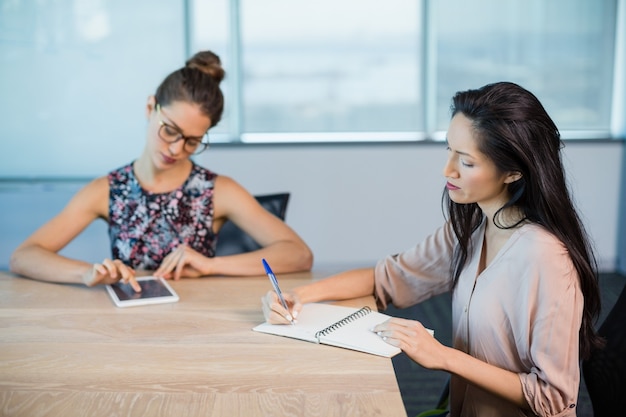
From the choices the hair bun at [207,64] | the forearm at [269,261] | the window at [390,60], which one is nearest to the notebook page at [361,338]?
the forearm at [269,261]

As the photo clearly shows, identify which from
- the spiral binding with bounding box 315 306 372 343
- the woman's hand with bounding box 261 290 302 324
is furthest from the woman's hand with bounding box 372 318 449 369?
the woman's hand with bounding box 261 290 302 324

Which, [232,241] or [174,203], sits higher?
[174,203]

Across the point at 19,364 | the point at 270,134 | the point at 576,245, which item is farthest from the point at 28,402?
the point at 270,134

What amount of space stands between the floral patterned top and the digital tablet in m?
0.36

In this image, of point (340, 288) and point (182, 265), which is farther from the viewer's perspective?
point (182, 265)

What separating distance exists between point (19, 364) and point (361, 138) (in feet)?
12.3

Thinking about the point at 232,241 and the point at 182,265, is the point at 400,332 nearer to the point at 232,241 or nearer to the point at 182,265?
the point at 182,265

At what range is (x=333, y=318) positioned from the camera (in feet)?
5.69

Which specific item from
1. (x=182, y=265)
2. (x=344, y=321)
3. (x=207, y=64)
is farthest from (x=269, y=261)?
(x=207, y=64)

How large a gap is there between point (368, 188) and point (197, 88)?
2.74 meters

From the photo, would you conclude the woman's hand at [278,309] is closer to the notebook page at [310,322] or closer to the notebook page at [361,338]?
the notebook page at [310,322]

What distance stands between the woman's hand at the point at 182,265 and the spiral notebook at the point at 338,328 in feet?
1.42

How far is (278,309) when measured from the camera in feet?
5.56

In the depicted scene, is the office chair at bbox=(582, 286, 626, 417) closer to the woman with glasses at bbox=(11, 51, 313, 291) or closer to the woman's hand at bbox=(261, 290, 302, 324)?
the woman's hand at bbox=(261, 290, 302, 324)
